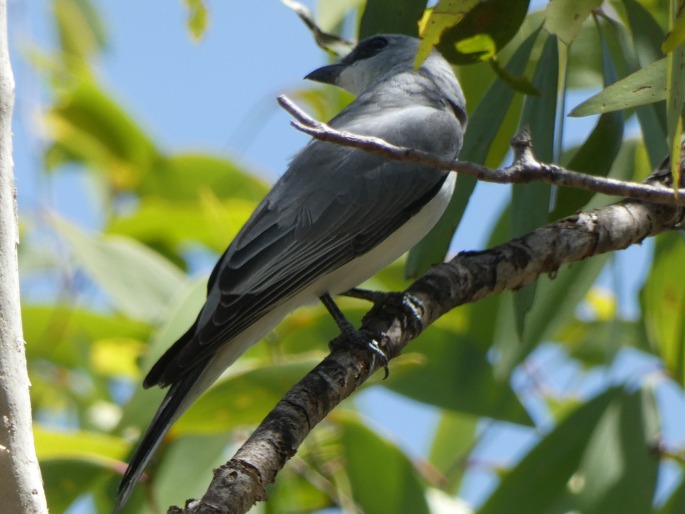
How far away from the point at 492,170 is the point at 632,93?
0.31 metres

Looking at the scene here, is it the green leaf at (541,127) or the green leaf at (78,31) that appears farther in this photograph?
the green leaf at (78,31)

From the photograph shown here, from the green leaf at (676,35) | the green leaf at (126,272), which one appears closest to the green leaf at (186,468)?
the green leaf at (126,272)

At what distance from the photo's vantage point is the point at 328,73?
3.67 metres

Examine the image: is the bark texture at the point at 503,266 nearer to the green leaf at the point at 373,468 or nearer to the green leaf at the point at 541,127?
the green leaf at the point at 541,127

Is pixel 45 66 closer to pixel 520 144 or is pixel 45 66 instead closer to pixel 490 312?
pixel 490 312

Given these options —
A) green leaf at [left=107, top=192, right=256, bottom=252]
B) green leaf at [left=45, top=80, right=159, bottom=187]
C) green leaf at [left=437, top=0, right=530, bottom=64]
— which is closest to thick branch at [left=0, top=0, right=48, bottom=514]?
green leaf at [left=437, top=0, right=530, bottom=64]

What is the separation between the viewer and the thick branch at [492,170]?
156cm

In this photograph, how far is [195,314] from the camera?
3.01 metres

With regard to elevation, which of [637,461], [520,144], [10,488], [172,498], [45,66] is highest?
[45,66]

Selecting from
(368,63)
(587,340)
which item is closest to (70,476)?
(368,63)

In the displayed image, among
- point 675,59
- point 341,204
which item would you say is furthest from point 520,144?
point 341,204

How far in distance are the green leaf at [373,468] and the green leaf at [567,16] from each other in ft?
4.86

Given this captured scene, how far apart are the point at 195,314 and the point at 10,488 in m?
1.73

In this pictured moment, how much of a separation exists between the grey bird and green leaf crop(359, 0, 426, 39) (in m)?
0.42
